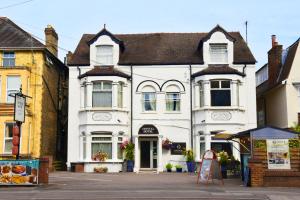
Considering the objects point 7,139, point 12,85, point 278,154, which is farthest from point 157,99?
point 278,154

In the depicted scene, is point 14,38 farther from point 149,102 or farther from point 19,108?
point 19,108

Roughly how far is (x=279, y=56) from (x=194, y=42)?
6977 millimetres

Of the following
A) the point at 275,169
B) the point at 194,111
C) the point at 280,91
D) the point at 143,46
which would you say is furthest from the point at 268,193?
the point at 143,46

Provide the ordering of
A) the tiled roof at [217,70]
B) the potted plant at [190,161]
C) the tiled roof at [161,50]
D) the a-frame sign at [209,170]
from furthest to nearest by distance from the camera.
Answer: the tiled roof at [161,50]
the tiled roof at [217,70]
the potted plant at [190,161]
the a-frame sign at [209,170]

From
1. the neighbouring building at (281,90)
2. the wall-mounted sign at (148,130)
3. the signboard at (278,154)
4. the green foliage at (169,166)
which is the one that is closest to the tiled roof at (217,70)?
the neighbouring building at (281,90)

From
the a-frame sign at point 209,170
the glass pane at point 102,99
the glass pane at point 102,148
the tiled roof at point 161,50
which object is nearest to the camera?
the a-frame sign at point 209,170

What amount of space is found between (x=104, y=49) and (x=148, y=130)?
6946 mm

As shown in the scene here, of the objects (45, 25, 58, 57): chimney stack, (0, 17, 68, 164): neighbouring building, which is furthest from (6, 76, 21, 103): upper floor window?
(45, 25, 58, 57): chimney stack

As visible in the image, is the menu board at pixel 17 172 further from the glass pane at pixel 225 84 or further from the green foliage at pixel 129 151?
the glass pane at pixel 225 84

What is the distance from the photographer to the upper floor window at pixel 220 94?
32.1 meters

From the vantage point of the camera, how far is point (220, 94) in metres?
32.2

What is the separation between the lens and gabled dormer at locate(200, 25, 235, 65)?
33.1 metres

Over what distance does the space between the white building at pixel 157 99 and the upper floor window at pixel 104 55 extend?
0.07m

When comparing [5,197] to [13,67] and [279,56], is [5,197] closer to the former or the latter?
[13,67]
